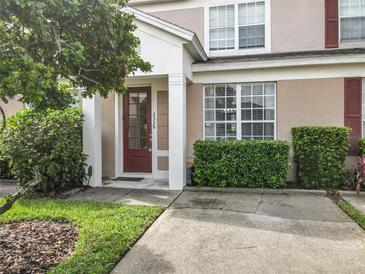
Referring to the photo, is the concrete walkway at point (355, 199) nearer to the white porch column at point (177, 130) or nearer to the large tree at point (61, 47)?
the white porch column at point (177, 130)

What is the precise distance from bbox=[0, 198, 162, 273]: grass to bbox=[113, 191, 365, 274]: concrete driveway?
0.18m

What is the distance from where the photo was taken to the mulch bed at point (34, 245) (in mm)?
3500

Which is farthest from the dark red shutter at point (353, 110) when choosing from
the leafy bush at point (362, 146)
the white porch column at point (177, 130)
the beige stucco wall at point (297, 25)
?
the white porch column at point (177, 130)

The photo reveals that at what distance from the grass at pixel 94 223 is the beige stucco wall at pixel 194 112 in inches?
138

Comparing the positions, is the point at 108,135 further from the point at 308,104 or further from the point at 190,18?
the point at 308,104

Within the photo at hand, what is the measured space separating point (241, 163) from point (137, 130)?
11.9ft

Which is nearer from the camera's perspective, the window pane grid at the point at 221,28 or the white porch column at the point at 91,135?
the white porch column at the point at 91,135

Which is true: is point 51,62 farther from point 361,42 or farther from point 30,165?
point 361,42

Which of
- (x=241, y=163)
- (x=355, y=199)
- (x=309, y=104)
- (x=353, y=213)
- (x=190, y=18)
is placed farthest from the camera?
(x=190, y=18)

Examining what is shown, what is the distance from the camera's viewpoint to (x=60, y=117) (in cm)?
730

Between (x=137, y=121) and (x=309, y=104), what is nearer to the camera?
(x=309, y=104)

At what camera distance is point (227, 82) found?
27.2ft

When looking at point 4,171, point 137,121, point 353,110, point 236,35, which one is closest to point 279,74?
point 236,35

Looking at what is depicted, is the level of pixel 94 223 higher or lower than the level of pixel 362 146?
lower
